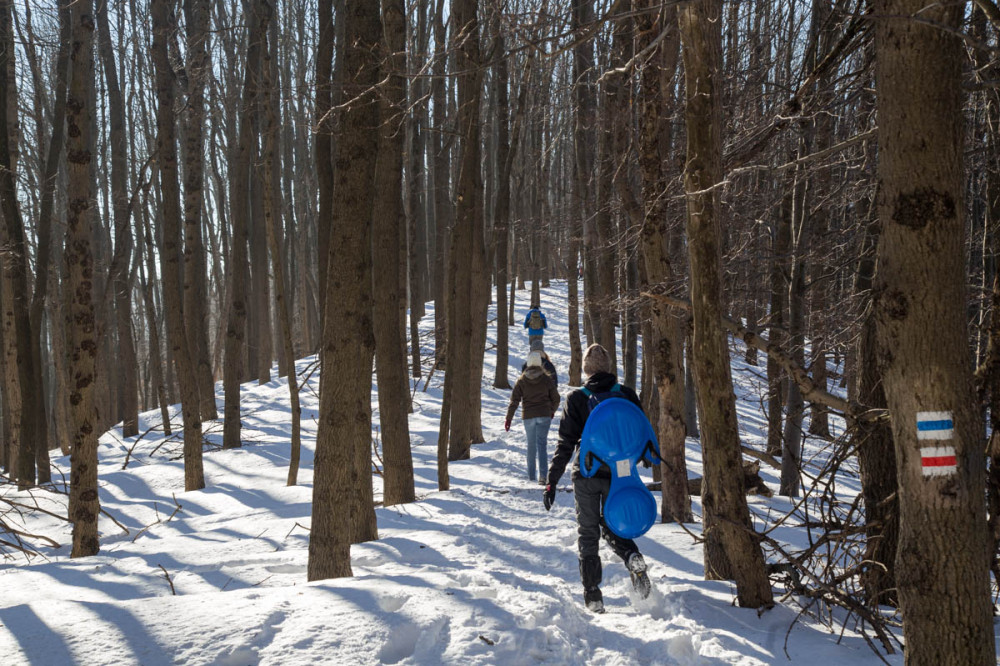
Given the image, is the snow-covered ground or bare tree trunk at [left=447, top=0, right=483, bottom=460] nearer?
the snow-covered ground

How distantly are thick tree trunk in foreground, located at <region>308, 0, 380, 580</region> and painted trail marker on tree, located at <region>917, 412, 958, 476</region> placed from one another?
12.5 feet

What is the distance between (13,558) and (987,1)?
33.0 ft

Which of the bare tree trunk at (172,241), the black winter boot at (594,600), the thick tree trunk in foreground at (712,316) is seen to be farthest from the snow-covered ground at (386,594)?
the bare tree trunk at (172,241)

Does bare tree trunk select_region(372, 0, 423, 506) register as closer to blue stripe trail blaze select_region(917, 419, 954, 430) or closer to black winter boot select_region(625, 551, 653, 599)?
black winter boot select_region(625, 551, 653, 599)

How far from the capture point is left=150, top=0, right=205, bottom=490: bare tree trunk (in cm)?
1134

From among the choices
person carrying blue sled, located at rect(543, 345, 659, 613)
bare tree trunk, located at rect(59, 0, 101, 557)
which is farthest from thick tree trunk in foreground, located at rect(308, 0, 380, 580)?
bare tree trunk, located at rect(59, 0, 101, 557)

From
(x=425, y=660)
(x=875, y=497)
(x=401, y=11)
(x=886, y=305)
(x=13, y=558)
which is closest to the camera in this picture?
(x=886, y=305)

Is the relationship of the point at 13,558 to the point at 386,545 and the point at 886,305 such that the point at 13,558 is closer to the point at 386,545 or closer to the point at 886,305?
the point at 386,545

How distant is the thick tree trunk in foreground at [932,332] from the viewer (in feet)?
9.75

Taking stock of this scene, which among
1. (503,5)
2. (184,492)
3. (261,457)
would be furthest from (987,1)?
(261,457)

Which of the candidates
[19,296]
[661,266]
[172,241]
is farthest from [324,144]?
[19,296]

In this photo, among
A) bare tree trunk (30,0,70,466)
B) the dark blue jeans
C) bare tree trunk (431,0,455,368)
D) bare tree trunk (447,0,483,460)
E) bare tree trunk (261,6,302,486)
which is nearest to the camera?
bare tree trunk (447,0,483,460)

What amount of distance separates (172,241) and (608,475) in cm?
909

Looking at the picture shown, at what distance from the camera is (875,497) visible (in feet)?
16.3
